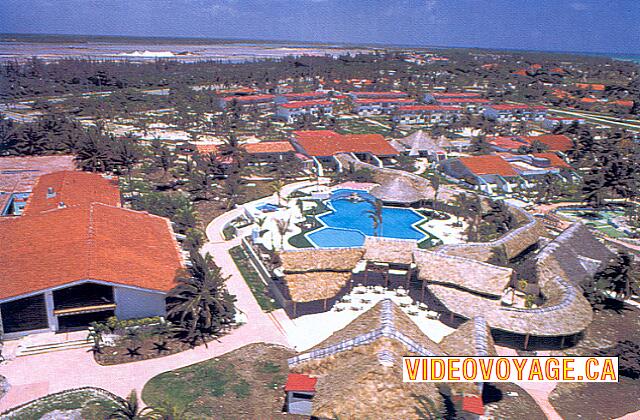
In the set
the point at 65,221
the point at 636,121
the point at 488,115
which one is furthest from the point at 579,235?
the point at 636,121

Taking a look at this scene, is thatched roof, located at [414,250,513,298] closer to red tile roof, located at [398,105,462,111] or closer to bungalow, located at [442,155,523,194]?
bungalow, located at [442,155,523,194]

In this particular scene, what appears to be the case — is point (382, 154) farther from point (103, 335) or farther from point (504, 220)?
point (103, 335)

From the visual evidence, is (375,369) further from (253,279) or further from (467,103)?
(467,103)

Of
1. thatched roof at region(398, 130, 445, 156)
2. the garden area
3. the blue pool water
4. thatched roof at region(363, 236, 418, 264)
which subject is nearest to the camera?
the garden area

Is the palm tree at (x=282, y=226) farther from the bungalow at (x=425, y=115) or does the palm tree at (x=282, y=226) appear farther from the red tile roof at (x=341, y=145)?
the bungalow at (x=425, y=115)

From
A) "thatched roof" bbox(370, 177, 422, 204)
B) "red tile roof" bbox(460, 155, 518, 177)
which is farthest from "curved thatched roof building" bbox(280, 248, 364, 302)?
"red tile roof" bbox(460, 155, 518, 177)

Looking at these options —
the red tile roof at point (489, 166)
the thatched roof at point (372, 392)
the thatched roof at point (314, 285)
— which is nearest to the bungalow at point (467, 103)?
the red tile roof at point (489, 166)
